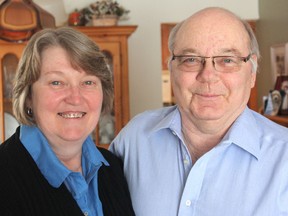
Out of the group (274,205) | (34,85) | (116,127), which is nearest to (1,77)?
(116,127)

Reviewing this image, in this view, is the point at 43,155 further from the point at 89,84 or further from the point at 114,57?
the point at 114,57

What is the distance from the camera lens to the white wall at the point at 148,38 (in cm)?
303

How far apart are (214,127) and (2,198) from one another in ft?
2.15

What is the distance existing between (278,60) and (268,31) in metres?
0.34

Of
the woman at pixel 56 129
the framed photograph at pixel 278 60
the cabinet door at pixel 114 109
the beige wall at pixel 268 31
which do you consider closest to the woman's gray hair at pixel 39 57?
the woman at pixel 56 129

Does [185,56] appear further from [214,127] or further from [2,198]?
[2,198]

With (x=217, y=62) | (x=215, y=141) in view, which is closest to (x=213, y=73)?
(x=217, y=62)

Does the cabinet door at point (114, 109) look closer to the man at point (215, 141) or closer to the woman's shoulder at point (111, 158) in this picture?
the woman's shoulder at point (111, 158)

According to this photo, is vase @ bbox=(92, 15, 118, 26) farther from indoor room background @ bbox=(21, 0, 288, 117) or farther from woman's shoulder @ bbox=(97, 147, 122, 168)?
woman's shoulder @ bbox=(97, 147, 122, 168)

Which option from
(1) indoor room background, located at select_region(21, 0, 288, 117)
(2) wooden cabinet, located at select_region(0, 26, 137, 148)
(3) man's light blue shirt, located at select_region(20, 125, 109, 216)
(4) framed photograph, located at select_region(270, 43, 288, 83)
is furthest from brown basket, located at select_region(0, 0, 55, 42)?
(4) framed photograph, located at select_region(270, 43, 288, 83)

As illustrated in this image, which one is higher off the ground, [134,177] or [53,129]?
[53,129]

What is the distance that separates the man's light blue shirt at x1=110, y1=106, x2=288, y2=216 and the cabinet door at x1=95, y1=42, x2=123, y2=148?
4.30ft

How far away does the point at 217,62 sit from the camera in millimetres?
1171

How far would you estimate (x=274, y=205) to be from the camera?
1.06 metres
